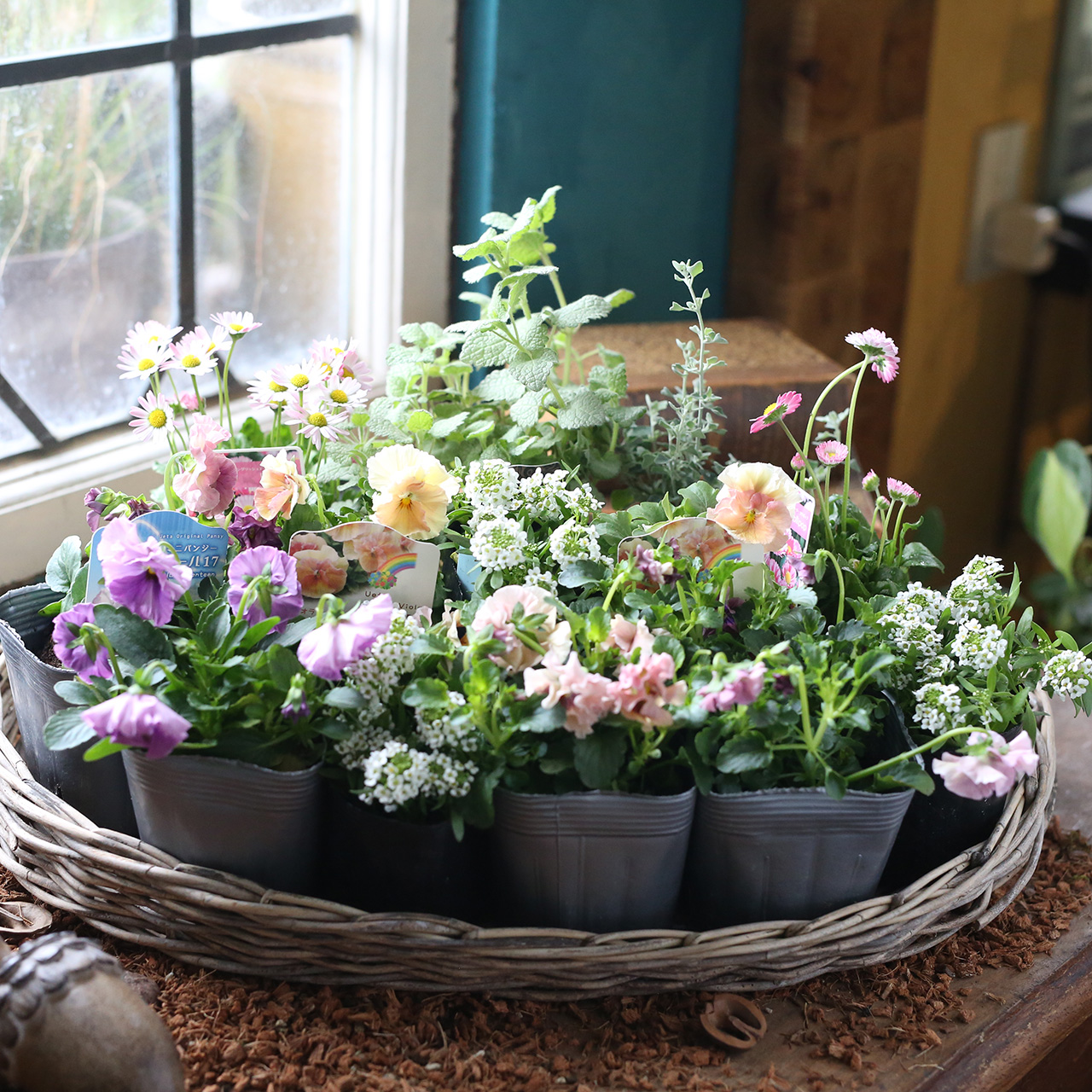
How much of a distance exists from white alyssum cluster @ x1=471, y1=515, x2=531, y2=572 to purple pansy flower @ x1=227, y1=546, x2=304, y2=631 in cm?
15

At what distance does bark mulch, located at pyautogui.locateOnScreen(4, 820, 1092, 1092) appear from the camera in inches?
32.5

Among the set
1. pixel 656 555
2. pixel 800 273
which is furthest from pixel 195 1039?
pixel 800 273

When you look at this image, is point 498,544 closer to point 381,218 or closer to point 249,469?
point 249,469

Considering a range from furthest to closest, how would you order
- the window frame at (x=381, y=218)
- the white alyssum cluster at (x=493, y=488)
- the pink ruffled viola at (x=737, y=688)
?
the window frame at (x=381, y=218), the white alyssum cluster at (x=493, y=488), the pink ruffled viola at (x=737, y=688)

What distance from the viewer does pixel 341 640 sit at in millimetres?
825

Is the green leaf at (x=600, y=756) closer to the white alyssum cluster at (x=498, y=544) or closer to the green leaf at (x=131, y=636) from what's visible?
the white alyssum cluster at (x=498, y=544)

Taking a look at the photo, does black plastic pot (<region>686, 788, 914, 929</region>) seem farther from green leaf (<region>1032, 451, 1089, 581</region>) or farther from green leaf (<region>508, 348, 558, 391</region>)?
green leaf (<region>1032, 451, 1089, 581</region>)

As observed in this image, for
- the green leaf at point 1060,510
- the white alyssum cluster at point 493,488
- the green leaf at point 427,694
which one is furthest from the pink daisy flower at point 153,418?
the green leaf at point 1060,510

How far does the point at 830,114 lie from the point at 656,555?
1129 millimetres

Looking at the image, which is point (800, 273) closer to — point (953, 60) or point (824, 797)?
point (953, 60)

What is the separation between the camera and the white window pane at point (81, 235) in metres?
1.38

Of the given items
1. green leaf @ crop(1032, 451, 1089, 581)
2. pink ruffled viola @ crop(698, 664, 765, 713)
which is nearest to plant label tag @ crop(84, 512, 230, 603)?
pink ruffled viola @ crop(698, 664, 765, 713)

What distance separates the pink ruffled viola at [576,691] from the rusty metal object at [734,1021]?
0.24 metres

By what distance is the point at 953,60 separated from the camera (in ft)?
6.99
